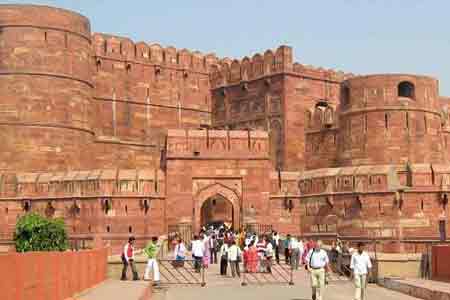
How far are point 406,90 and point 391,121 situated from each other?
4.95 ft

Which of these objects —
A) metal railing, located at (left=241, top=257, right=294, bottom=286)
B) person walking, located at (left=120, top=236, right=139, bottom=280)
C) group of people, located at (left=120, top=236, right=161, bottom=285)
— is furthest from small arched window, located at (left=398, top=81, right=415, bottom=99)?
person walking, located at (left=120, top=236, right=139, bottom=280)

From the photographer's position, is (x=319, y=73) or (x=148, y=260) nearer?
(x=148, y=260)

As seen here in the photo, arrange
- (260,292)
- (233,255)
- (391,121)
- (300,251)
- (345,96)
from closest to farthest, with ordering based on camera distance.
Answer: (260,292), (233,255), (300,251), (391,121), (345,96)

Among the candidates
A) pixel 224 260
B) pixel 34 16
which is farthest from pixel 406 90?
pixel 224 260

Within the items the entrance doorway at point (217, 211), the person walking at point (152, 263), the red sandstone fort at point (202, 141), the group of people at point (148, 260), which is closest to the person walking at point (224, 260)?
the group of people at point (148, 260)

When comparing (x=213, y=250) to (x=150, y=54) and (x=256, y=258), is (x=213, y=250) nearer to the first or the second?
(x=256, y=258)

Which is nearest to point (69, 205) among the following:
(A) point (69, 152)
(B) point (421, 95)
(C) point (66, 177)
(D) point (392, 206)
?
(C) point (66, 177)

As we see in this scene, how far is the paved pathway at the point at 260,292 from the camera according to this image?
441 inches

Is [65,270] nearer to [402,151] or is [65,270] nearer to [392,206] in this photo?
[392,206]

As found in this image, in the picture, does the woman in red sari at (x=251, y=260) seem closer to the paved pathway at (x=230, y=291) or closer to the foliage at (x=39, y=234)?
the paved pathway at (x=230, y=291)

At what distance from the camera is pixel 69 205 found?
23484 millimetres

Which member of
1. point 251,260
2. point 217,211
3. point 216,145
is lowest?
point 251,260

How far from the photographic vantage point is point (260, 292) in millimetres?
11938

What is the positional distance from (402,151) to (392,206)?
15.8 feet
